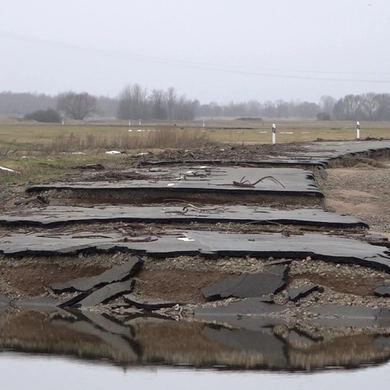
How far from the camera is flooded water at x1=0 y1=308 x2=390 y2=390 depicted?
6914 millimetres

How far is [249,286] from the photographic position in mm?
9719

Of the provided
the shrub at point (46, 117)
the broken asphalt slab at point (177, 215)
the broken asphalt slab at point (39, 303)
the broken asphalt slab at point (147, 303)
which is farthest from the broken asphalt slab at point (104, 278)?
the shrub at point (46, 117)

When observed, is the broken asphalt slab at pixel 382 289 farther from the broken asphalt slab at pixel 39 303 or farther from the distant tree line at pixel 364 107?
the distant tree line at pixel 364 107

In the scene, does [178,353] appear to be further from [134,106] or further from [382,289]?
[134,106]

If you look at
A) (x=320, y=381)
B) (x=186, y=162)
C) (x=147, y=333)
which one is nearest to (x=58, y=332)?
(x=147, y=333)

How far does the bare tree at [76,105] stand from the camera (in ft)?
427

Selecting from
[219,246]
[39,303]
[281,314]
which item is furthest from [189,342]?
[219,246]

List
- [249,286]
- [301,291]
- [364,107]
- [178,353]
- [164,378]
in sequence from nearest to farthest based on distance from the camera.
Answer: [164,378] < [178,353] < [301,291] < [249,286] < [364,107]

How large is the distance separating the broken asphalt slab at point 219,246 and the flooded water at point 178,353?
125cm

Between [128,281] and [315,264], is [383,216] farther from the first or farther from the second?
[128,281]

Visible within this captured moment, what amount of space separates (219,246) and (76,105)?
407 ft

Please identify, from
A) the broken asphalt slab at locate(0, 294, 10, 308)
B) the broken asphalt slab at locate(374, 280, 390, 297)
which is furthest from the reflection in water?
the broken asphalt slab at locate(374, 280, 390, 297)

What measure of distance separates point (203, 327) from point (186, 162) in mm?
14932

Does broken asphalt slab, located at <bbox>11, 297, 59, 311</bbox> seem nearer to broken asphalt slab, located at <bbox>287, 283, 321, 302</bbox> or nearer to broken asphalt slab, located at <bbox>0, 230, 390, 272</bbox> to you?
broken asphalt slab, located at <bbox>0, 230, 390, 272</bbox>
